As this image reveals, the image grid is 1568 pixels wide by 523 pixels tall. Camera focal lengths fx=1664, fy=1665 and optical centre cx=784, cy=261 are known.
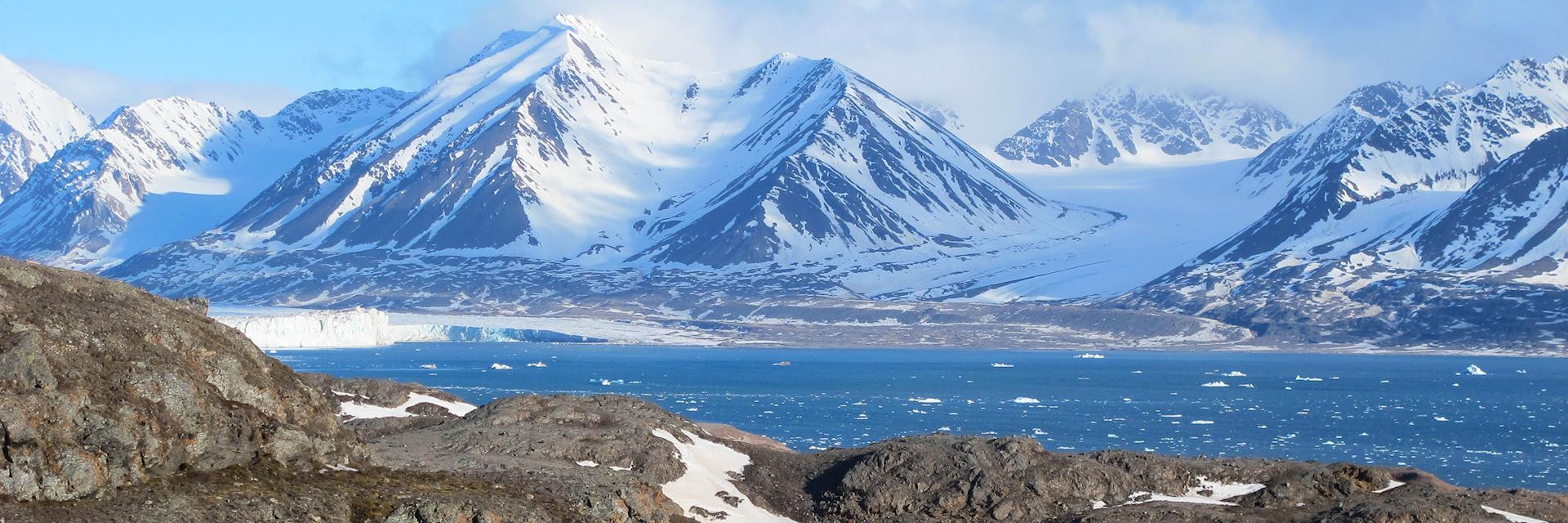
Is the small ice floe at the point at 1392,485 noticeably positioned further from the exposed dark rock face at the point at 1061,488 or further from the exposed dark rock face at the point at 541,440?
the exposed dark rock face at the point at 541,440

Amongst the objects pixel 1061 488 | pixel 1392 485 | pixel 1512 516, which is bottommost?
pixel 1512 516

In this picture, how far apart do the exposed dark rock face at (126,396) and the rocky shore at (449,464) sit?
4 centimetres

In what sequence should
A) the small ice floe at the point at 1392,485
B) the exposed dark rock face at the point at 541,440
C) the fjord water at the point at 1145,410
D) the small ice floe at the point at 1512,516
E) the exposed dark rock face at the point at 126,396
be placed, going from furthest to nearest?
the fjord water at the point at 1145,410, the small ice floe at the point at 1392,485, the exposed dark rock face at the point at 541,440, the small ice floe at the point at 1512,516, the exposed dark rock face at the point at 126,396

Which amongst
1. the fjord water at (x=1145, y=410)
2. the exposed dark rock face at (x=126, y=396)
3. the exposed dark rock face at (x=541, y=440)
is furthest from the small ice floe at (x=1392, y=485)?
the fjord water at (x=1145, y=410)

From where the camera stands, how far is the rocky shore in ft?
105

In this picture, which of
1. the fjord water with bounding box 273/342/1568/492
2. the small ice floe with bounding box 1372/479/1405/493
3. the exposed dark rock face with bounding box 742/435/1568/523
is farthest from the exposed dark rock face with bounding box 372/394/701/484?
the fjord water with bounding box 273/342/1568/492

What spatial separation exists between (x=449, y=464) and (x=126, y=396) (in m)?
11.5

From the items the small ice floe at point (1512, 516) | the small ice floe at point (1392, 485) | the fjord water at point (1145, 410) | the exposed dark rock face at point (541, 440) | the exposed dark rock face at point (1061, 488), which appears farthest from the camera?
the fjord water at point (1145, 410)

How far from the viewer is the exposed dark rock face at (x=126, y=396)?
31.2m

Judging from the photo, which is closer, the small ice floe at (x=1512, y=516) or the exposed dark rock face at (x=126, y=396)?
the exposed dark rock face at (x=126, y=396)

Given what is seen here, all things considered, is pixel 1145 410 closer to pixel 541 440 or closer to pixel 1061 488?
pixel 1061 488

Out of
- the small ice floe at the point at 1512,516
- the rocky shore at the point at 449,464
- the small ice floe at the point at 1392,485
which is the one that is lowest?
the small ice floe at the point at 1512,516

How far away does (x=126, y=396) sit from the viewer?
109ft

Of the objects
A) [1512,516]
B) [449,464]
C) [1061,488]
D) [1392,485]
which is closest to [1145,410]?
[1392,485]
